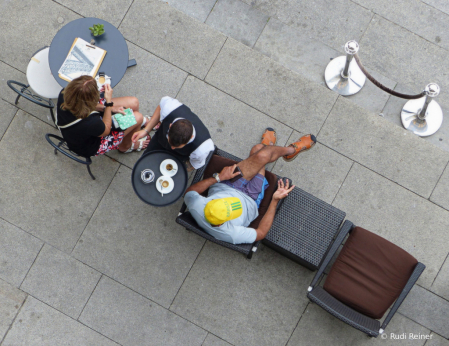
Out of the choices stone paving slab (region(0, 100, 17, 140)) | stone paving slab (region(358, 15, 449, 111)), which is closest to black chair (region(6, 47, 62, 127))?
stone paving slab (region(0, 100, 17, 140))

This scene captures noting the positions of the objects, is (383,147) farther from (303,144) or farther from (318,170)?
(303,144)

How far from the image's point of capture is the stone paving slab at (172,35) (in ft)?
15.1

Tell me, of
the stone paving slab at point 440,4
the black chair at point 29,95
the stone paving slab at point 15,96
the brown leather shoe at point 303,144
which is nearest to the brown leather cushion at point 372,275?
the brown leather shoe at point 303,144

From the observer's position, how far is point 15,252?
4.41 metres

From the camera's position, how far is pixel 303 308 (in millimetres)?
4324

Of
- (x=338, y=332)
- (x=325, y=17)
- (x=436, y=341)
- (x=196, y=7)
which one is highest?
(x=325, y=17)

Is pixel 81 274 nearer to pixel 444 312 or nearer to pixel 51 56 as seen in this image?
pixel 51 56

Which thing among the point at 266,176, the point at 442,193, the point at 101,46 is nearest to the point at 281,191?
the point at 266,176

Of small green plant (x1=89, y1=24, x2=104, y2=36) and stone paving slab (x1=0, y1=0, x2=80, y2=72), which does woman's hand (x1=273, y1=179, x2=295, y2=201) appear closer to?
small green plant (x1=89, y1=24, x2=104, y2=36)

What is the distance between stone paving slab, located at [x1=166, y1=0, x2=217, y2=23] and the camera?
495 cm

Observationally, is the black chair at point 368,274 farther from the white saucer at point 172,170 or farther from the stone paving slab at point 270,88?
the white saucer at point 172,170

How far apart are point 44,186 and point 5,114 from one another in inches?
39.7

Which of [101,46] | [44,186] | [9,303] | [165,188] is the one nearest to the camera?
[165,188]

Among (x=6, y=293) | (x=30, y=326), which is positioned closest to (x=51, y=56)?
(x=6, y=293)
